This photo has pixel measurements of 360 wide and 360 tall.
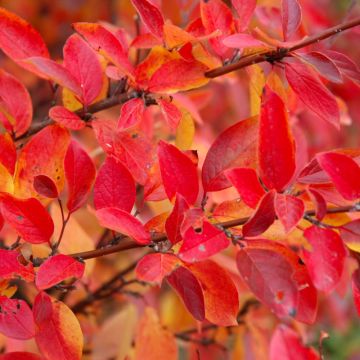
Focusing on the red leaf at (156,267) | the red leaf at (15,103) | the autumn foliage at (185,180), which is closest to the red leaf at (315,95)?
the autumn foliage at (185,180)

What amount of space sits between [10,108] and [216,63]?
0.81 feet

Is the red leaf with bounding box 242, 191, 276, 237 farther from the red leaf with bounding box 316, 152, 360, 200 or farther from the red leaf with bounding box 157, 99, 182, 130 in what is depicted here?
the red leaf with bounding box 157, 99, 182, 130

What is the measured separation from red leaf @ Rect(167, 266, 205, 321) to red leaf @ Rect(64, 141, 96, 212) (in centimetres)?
14

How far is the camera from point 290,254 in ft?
2.09

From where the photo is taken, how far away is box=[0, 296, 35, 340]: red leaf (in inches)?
23.8

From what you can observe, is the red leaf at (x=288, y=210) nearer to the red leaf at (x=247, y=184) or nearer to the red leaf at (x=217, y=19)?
the red leaf at (x=247, y=184)

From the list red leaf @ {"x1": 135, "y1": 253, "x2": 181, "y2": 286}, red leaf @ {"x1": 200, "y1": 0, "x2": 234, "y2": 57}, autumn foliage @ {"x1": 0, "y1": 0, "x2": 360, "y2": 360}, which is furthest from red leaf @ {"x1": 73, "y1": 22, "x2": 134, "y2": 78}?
red leaf @ {"x1": 135, "y1": 253, "x2": 181, "y2": 286}

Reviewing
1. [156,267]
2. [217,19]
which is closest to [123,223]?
[156,267]

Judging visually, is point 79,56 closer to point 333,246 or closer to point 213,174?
point 213,174

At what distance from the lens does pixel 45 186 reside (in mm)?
636

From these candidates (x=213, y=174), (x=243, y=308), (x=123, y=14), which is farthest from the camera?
(x=123, y=14)

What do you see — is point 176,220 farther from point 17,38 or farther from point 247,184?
point 17,38

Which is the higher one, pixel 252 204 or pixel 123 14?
pixel 252 204

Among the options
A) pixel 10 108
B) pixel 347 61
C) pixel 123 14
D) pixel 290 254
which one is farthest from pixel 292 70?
pixel 123 14
